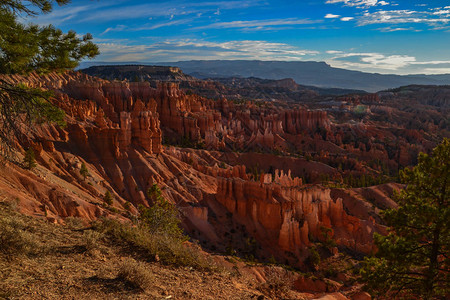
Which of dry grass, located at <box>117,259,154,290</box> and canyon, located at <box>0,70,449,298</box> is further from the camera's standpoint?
canyon, located at <box>0,70,449,298</box>

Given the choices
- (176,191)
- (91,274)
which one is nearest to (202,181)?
(176,191)

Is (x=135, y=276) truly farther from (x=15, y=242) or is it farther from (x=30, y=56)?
(x=30, y=56)

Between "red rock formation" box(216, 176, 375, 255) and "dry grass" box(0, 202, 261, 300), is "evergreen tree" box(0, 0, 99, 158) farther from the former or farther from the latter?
"red rock formation" box(216, 176, 375, 255)

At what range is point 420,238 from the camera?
10.0m

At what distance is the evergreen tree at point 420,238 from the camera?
948 centimetres

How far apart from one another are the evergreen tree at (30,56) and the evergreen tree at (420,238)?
1148cm

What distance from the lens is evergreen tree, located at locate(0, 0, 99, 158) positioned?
834 cm

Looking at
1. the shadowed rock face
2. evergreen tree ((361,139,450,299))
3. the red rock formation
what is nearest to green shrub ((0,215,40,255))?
evergreen tree ((361,139,450,299))

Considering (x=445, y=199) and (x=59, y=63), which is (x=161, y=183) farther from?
(x=445, y=199)

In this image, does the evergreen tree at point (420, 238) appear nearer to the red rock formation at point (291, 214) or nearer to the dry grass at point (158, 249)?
the dry grass at point (158, 249)

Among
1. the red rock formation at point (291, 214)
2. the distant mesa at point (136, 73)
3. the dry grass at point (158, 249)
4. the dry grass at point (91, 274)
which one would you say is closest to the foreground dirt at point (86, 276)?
the dry grass at point (91, 274)

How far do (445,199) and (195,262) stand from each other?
8.48 metres

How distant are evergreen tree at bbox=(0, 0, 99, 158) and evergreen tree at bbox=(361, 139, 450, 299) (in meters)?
11.5

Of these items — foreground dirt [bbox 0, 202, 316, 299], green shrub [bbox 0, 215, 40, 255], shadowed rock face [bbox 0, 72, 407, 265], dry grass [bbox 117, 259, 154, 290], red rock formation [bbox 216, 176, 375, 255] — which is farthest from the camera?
red rock formation [bbox 216, 176, 375, 255]
